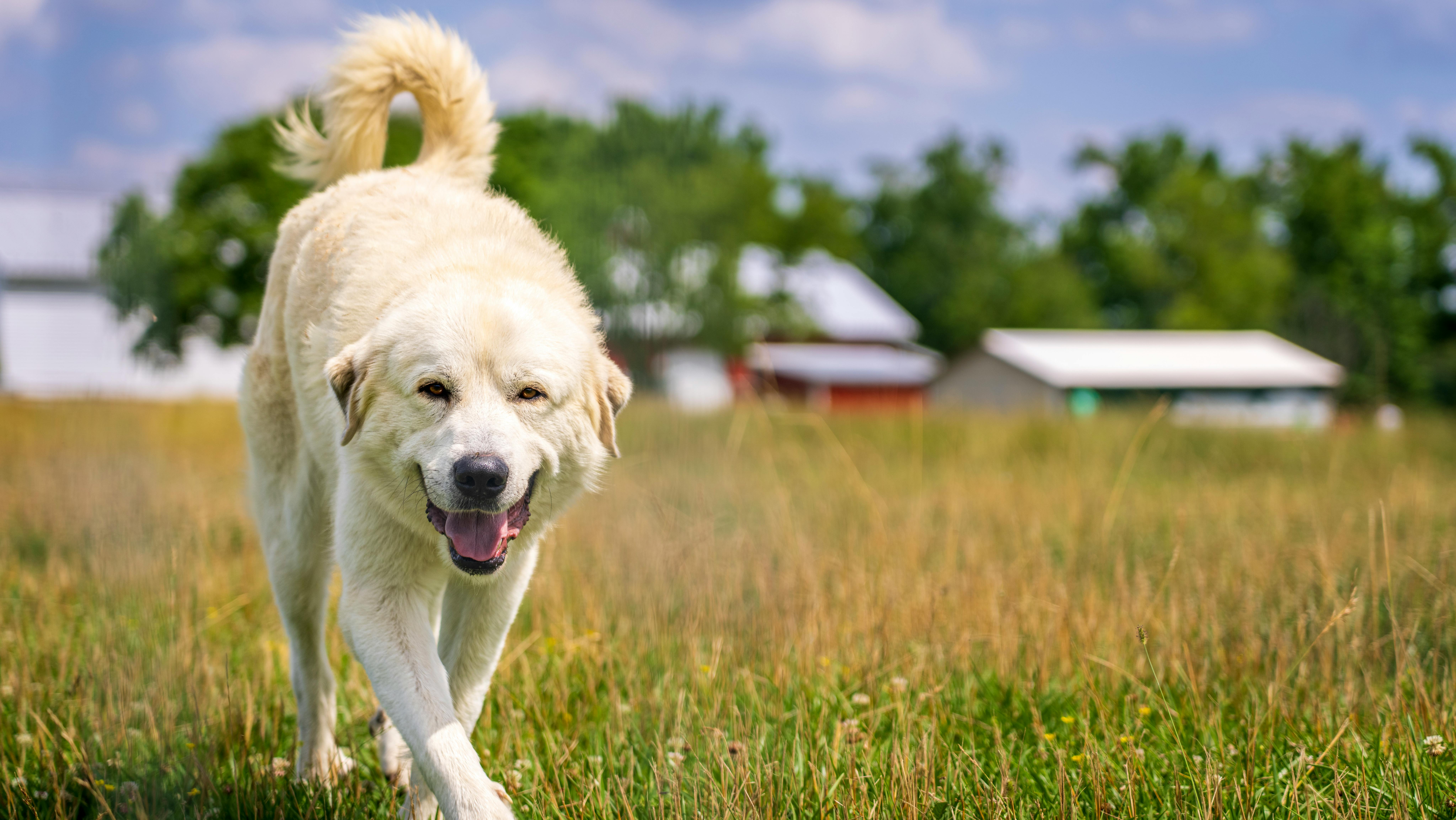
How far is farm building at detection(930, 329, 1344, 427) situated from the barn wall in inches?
1.7

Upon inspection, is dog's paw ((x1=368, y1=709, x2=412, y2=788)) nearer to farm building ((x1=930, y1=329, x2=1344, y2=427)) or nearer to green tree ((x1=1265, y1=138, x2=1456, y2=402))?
farm building ((x1=930, y1=329, x2=1344, y2=427))

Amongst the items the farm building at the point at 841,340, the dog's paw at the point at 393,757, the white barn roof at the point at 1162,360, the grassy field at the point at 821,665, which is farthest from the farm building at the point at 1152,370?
the dog's paw at the point at 393,757

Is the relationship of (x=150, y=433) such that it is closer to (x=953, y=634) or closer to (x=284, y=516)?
(x=284, y=516)

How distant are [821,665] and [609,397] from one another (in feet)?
4.40

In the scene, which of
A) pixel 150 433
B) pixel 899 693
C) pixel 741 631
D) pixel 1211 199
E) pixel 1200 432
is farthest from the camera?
pixel 1211 199

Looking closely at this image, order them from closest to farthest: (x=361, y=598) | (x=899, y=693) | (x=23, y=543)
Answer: (x=361, y=598) < (x=899, y=693) < (x=23, y=543)

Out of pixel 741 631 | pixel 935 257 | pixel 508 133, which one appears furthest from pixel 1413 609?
pixel 935 257

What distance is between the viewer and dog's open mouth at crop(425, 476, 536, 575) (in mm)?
2668

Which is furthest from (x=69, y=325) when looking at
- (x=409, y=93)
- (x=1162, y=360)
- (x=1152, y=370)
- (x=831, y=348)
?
(x=831, y=348)

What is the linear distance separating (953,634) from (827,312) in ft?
151

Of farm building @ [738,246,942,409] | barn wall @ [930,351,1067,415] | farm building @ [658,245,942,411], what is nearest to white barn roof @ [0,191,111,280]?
farm building @ [658,245,942,411]

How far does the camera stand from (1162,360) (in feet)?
131

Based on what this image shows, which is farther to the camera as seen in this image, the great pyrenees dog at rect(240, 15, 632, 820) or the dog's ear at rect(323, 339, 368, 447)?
the dog's ear at rect(323, 339, 368, 447)

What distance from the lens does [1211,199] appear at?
57844mm
